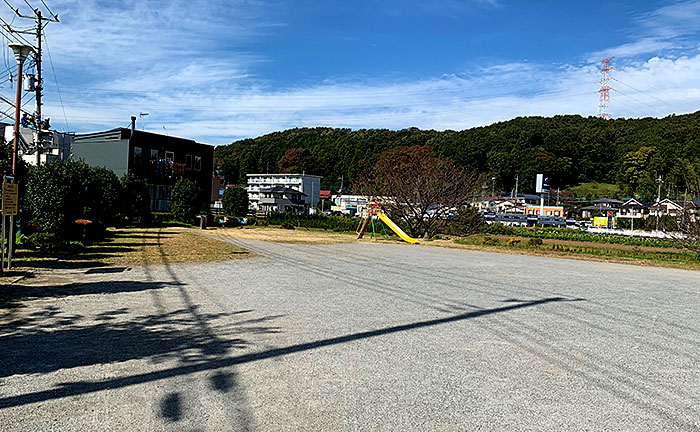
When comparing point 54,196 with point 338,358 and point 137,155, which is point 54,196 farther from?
point 137,155

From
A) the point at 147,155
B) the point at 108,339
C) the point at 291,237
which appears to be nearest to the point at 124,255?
the point at 108,339

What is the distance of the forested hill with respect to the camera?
71.5 m

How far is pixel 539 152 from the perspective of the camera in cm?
8181

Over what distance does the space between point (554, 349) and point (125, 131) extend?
123 feet

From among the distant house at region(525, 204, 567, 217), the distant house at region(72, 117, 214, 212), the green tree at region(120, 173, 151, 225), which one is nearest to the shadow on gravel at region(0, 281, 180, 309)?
the green tree at region(120, 173, 151, 225)

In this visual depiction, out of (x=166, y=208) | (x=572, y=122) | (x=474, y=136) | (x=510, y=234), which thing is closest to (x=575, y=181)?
(x=572, y=122)

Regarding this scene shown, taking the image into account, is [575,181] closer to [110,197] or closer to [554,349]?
[110,197]

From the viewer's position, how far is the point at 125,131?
3725cm

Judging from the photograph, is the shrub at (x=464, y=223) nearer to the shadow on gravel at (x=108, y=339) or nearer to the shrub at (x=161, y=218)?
the shrub at (x=161, y=218)

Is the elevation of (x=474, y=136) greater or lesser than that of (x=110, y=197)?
greater

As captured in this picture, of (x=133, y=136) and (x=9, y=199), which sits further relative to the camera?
(x=133, y=136)

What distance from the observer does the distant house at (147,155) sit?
37.5 m

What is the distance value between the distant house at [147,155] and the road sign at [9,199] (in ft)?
→ 90.2

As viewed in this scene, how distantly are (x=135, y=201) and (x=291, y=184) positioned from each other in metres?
61.4
